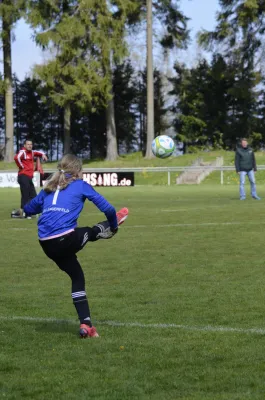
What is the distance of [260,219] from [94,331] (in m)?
12.8

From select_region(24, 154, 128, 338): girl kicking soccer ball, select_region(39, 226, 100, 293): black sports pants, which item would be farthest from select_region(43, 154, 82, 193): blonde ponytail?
select_region(39, 226, 100, 293): black sports pants

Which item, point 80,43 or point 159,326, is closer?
point 159,326

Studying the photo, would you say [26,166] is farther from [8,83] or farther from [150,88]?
[8,83]

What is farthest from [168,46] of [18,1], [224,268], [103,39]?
[224,268]

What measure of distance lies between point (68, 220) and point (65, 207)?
0.12m

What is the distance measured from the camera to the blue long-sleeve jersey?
7.63m

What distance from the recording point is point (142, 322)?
8.25 m

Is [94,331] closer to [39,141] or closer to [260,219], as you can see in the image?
[260,219]

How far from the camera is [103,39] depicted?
5322cm

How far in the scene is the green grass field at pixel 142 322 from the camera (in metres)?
5.96

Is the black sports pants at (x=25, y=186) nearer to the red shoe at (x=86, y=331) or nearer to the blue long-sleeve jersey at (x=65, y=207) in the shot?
the blue long-sleeve jersey at (x=65, y=207)

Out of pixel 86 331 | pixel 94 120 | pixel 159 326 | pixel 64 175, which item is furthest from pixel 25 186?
pixel 94 120

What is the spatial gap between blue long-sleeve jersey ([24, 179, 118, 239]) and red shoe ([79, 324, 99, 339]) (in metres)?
0.84

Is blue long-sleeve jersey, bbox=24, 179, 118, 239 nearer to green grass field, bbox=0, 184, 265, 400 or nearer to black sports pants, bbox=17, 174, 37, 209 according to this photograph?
green grass field, bbox=0, 184, 265, 400
